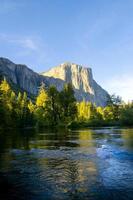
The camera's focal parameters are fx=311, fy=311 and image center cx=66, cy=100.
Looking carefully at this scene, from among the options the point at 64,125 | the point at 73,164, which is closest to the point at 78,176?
the point at 73,164

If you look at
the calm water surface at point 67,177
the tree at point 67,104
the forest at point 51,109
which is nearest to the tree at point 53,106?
the forest at point 51,109

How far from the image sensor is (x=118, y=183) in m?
17.9

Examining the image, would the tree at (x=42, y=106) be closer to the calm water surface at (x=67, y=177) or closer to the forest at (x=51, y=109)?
the forest at (x=51, y=109)

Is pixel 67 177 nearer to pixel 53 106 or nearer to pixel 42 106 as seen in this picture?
pixel 53 106

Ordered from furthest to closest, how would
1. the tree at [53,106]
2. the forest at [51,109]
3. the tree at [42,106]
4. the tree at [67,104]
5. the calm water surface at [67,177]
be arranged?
1. the tree at [42,106]
2. the tree at [53,106]
3. the tree at [67,104]
4. the forest at [51,109]
5. the calm water surface at [67,177]

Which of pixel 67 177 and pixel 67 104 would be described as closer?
pixel 67 177

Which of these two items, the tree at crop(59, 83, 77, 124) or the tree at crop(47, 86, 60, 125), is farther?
the tree at crop(47, 86, 60, 125)

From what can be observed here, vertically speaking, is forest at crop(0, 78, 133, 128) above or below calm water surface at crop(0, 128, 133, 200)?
above

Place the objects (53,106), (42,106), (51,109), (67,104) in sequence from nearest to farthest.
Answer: (67,104) < (53,106) < (51,109) < (42,106)

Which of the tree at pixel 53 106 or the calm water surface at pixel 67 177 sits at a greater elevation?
the tree at pixel 53 106

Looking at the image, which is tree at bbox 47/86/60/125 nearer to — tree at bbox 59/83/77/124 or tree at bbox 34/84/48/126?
tree at bbox 34/84/48/126

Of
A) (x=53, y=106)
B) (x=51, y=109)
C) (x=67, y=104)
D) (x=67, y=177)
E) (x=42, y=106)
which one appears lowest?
(x=67, y=177)

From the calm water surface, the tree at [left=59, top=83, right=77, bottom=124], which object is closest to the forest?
the tree at [left=59, top=83, right=77, bottom=124]

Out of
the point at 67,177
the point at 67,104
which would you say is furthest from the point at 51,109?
the point at 67,177
